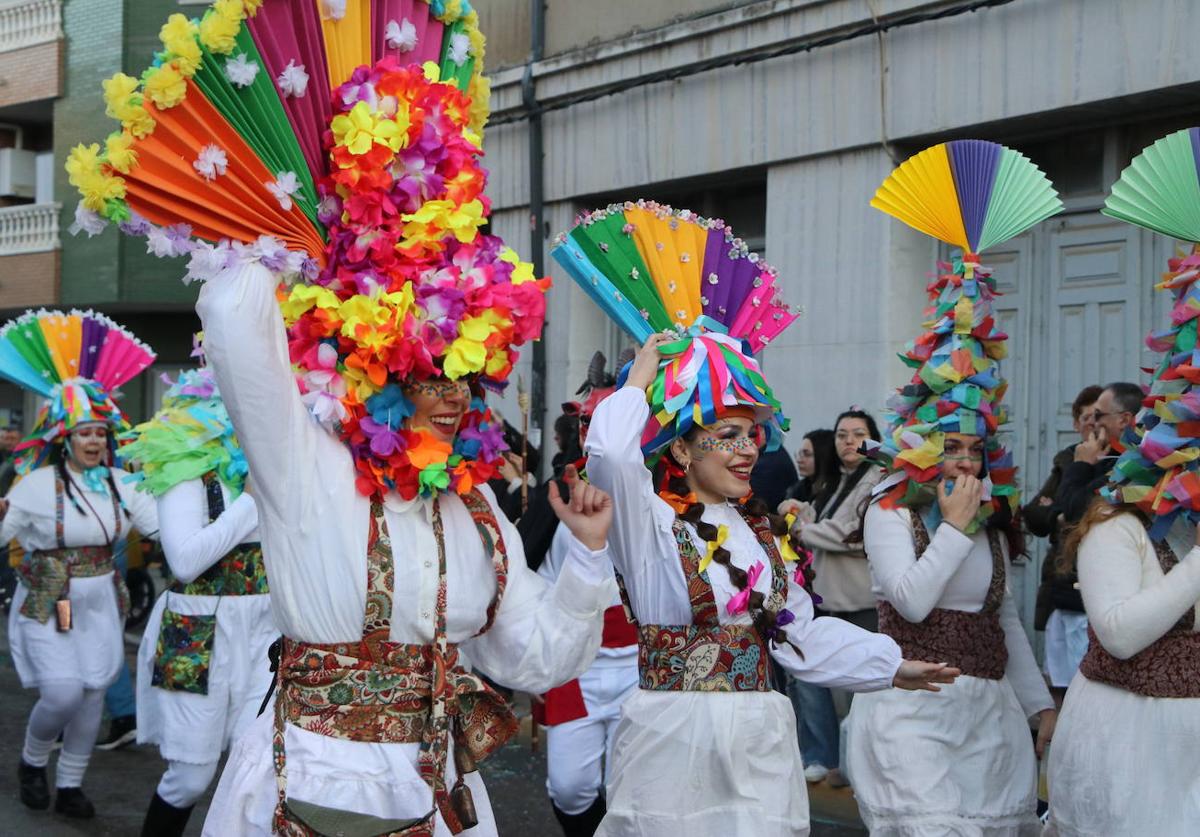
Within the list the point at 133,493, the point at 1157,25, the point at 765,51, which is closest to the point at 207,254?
the point at 133,493

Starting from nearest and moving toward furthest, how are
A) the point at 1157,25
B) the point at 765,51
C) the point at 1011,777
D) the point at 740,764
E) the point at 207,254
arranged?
the point at 207,254, the point at 740,764, the point at 1011,777, the point at 1157,25, the point at 765,51

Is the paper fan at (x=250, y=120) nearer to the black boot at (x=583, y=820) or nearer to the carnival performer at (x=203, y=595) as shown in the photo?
the carnival performer at (x=203, y=595)

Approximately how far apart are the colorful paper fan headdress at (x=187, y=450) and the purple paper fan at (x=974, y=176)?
→ 319cm

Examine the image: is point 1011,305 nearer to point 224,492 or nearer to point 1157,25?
point 1157,25

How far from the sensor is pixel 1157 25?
8.13m

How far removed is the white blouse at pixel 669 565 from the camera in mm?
4086

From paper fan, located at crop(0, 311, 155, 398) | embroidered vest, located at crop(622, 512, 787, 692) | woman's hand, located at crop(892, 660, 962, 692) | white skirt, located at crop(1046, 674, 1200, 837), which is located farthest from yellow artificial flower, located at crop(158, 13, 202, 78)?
paper fan, located at crop(0, 311, 155, 398)

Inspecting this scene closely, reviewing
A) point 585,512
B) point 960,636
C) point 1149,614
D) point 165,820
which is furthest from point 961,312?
point 165,820

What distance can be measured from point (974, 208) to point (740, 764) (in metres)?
2.26

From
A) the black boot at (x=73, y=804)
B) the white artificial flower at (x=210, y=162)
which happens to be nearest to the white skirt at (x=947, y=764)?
the white artificial flower at (x=210, y=162)

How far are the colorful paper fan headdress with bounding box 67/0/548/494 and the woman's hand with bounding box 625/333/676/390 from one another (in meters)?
0.45

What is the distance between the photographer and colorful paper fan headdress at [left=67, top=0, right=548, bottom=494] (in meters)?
3.45

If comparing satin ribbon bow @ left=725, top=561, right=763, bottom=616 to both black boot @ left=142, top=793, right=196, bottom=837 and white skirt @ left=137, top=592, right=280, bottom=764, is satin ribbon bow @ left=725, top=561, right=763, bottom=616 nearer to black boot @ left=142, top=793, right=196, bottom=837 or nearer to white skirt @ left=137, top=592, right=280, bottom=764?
white skirt @ left=137, top=592, right=280, bottom=764

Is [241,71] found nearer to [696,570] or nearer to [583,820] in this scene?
[696,570]
